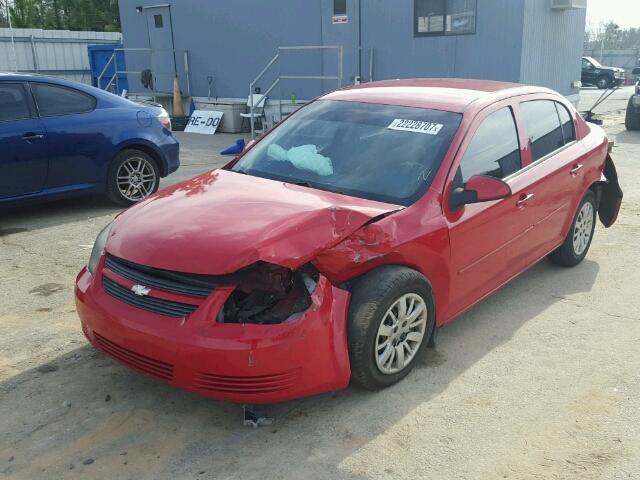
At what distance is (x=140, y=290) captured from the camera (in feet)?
10.1

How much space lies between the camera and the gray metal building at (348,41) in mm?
12508

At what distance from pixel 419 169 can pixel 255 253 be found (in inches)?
50.3

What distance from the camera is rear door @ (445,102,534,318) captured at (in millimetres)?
3779

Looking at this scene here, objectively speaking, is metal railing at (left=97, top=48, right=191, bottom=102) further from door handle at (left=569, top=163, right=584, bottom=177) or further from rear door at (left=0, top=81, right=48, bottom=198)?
door handle at (left=569, top=163, right=584, bottom=177)

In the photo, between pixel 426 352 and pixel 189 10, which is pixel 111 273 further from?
pixel 189 10

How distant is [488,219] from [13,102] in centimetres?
500

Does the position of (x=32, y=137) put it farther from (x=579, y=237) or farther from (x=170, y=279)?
(x=579, y=237)

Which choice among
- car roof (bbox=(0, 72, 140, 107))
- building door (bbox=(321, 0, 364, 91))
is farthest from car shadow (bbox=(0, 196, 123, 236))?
building door (bbox=(321, 0, 364, 91))

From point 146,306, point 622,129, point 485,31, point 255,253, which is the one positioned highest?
point 485,31

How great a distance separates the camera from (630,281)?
203 inches

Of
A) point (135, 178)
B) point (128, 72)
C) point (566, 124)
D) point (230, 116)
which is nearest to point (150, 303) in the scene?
point (566, 124)

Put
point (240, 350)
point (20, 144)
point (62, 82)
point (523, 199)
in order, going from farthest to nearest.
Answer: point (62, 82), point (20, 144), point (523, 199), point (240, 350)

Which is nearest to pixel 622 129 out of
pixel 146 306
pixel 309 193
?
pixel 309 193

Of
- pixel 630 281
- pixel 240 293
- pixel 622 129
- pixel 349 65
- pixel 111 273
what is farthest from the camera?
pixel 622 129
